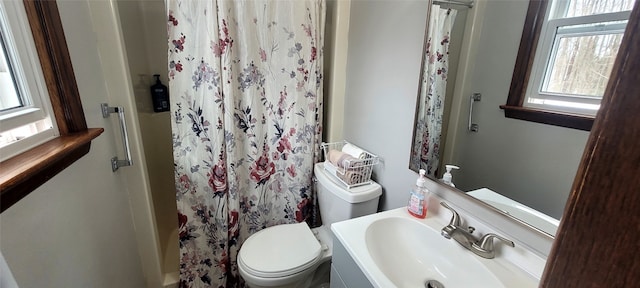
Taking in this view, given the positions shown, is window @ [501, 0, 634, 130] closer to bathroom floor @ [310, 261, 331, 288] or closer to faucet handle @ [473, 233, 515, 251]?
faucet handle @ [473, 233, 515, 251]

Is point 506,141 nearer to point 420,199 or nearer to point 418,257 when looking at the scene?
point 420,199

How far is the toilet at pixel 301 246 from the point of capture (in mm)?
1249

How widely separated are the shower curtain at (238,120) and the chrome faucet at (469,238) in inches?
37.8

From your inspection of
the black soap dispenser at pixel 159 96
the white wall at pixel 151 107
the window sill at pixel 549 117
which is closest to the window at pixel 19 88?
the white wall at pixel 151 107

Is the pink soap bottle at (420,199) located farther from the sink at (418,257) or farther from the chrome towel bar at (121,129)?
the chrome towel bar at (121,129)

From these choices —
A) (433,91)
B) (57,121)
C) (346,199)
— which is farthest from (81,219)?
(433,91)

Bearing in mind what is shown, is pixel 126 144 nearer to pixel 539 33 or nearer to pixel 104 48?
pixel 104 48

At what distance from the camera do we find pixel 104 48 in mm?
1136

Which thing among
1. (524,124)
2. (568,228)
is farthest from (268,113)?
(568,228)

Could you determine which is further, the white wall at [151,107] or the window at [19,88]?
the white wall at [151,107]

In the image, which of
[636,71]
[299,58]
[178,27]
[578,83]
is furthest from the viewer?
[299,58]

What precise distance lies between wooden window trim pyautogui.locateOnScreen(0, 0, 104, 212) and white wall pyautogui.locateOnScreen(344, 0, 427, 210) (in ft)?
3.94

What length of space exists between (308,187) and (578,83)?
1377 mm

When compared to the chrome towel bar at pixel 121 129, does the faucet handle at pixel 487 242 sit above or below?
below
